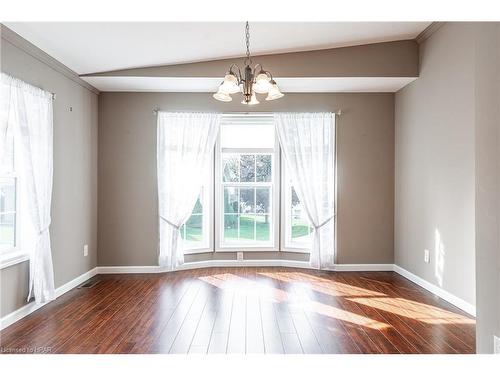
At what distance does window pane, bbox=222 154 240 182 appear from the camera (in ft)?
18.2

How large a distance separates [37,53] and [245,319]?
3.29 metres

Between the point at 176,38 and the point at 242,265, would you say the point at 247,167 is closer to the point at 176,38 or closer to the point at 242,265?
the point at 242,265

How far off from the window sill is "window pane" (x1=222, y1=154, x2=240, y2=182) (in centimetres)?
280

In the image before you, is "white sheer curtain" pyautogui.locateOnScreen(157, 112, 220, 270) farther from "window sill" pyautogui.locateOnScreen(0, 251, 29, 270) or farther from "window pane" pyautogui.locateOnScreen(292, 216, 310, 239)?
"window sill" pyautogui.locateOnScreen(0, 251, 29, 270)

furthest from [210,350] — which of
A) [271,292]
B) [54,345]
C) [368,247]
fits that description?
[368,247]

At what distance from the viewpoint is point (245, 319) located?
3400mm

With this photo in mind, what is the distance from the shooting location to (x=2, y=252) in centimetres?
334

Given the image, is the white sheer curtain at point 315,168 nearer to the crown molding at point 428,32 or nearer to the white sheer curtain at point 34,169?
the crown molding at point 428,32

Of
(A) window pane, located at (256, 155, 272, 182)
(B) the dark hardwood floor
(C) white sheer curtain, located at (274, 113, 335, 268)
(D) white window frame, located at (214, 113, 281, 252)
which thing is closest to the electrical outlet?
(B) the dark hardwood floor

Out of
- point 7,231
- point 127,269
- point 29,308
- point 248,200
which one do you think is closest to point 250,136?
point 248,200

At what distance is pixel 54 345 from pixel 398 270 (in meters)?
4.33

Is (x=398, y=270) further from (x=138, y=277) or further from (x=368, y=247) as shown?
(x=138, y=277)

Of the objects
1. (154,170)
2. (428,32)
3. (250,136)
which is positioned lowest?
(154,170)
